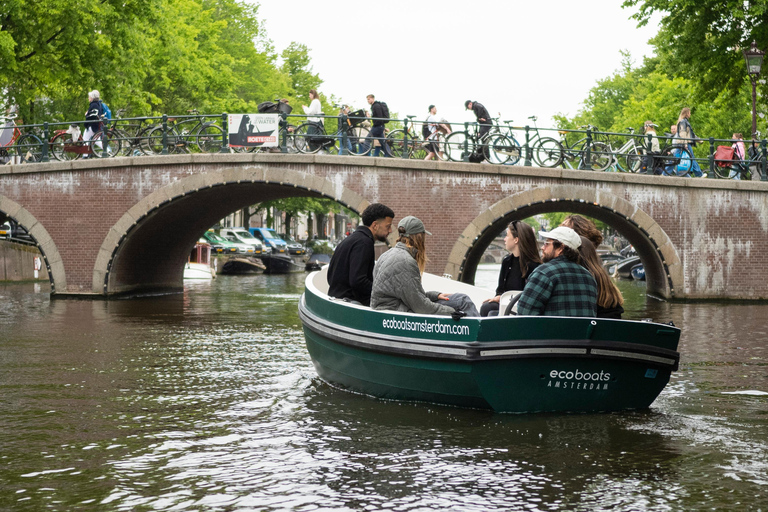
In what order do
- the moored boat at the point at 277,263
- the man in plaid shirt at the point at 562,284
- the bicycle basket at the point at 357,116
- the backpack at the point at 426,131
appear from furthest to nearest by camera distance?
1. the moored boat at the point at 277,263
2. the backpack at the point at 426,131
3. the bicycle basket at the point at 357,116
4. the man in plaid shirt at the point at 562,284

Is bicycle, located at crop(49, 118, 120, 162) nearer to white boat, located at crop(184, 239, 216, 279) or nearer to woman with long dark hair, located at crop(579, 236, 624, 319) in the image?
white boat, located at crop(184, 239, 216, 279)

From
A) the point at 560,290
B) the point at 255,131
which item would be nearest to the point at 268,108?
the point at 255,131

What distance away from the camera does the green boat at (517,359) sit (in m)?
6.78

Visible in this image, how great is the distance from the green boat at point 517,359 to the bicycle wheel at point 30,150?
15.5 meters

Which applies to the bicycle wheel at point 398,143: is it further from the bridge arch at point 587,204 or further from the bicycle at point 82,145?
the bicycle at point 82,145

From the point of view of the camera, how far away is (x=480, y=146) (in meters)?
20.3

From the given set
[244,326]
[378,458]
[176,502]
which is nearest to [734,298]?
[244,326]

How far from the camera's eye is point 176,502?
4.98 metres

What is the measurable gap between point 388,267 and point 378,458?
2131mm

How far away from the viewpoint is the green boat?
6.78 m

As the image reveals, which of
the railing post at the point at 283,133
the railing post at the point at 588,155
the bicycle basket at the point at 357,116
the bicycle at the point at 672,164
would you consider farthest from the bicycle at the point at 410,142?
the bicycle at the point at 672,164

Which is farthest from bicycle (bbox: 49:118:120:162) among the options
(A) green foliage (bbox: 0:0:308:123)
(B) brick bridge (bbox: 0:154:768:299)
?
(A) green foliage (bbox: 0:0:308:123)

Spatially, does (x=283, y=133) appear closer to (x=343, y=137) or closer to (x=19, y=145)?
(x=343, y=137)

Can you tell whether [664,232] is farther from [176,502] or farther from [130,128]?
[176,502]
